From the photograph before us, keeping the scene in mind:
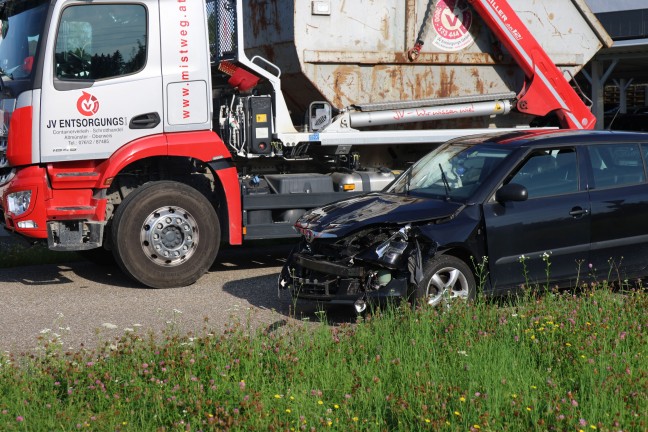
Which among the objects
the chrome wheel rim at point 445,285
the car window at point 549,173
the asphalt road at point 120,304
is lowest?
Answer: the asphalt road at point 120,304

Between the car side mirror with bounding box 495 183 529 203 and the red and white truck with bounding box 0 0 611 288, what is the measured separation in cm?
276

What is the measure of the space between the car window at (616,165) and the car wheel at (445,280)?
161 centimetres

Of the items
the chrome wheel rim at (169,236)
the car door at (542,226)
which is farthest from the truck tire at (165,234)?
the car door at (542,226)

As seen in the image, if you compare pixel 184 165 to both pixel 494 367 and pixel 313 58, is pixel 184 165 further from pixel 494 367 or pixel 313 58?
pixel 494 367

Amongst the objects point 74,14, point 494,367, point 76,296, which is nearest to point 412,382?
point 494,367

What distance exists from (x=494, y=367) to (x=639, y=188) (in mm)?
3709

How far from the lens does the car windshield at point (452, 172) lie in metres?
8.20

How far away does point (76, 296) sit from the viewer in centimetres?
928

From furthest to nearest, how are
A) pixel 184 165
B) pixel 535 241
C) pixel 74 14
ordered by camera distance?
pixel 184 165 → pixel 74 14 → pixel 535 241

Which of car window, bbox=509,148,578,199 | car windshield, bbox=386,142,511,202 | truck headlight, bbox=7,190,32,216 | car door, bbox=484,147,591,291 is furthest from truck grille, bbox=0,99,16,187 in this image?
car window, bbox=509,148,578,199

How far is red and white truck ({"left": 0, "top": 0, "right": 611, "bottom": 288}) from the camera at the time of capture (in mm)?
9188

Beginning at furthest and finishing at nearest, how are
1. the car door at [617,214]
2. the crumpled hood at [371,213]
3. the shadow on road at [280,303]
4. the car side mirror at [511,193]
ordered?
the car door at [617,214]
the shadow on road at [280,303]
the car side mirror at [511,193]
the crumpled hood at [371,213]

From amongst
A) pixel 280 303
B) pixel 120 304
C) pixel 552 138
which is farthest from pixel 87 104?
pixel 552 138

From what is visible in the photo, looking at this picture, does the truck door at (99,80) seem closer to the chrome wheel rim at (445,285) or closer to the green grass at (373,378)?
the green grass at (373,378)
